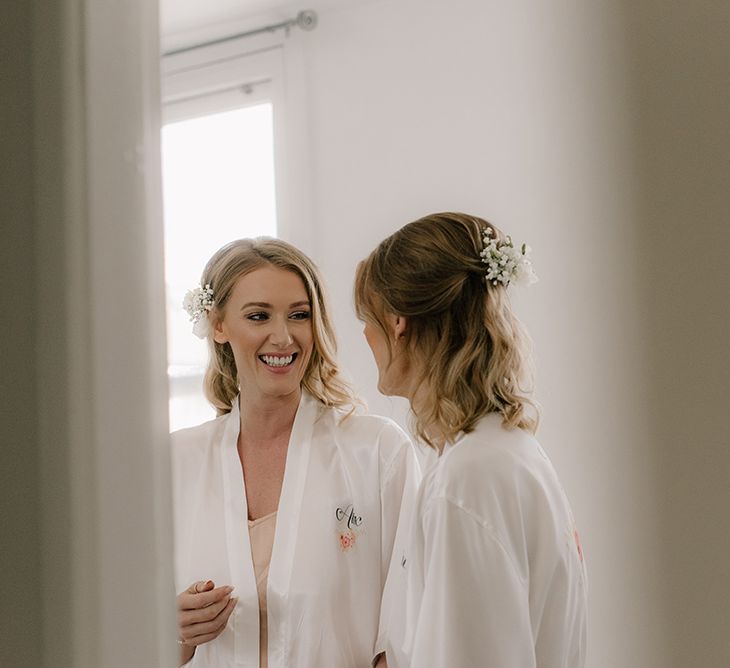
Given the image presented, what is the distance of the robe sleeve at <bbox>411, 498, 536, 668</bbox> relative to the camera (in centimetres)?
94

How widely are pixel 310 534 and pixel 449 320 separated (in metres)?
0.50

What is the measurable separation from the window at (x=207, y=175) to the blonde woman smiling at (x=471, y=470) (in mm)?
1488

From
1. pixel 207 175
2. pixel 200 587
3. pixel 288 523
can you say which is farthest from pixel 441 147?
pixel 200 587

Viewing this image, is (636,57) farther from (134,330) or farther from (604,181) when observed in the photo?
(134,330)

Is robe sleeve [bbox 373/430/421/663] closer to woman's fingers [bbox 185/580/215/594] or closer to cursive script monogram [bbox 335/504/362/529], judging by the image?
cursive script monogram [bbox 335/504/362/529]

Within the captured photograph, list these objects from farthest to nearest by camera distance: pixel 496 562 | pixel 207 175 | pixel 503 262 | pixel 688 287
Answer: pixel 207 175
pixel 503 262
pixel 496 562
pixel 688 287

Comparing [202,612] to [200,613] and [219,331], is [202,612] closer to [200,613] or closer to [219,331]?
[200,613]

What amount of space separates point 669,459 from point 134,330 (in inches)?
5.9

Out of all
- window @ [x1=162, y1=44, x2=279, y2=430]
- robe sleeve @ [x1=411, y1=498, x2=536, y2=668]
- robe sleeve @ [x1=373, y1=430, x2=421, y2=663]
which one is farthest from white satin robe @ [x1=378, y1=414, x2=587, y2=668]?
window @ [x1=162, y1=44, x2=279, y2=430]

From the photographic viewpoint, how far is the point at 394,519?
144 cm

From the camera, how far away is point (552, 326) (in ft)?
6.97

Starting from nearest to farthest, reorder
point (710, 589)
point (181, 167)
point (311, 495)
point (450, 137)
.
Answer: point (710, 589) < point (311, 495) < point (450, 137) < point (181, 167)

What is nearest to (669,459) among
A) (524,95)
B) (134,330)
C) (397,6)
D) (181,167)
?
(134,330)

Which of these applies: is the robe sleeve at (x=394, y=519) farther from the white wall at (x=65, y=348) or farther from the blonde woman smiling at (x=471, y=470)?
the white wall at (x=65, y=348)
